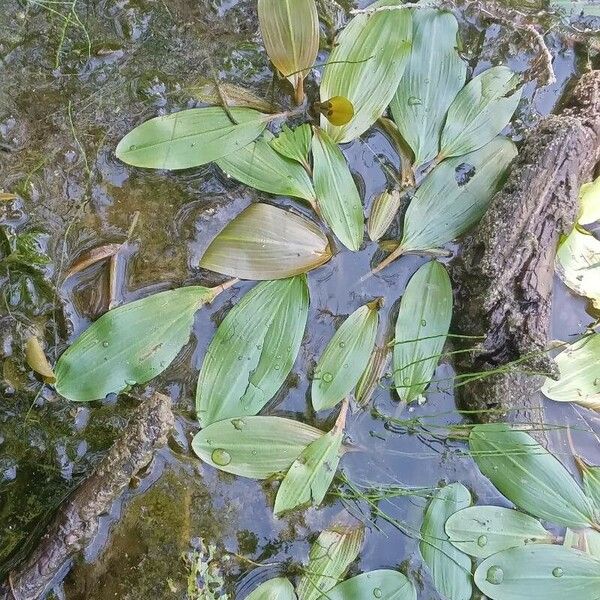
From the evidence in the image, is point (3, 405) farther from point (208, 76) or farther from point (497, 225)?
point (497, 225)

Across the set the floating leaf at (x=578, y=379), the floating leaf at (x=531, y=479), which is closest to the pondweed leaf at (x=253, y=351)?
the floating leaf at (x=531, y=479)

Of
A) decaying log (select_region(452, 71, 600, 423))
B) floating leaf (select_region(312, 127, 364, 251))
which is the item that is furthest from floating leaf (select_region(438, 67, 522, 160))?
floating leaf (select_region(312, 127, 364, 251))

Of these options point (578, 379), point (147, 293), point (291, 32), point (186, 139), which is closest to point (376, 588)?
point (578, 379)

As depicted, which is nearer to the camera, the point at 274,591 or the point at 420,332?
the point at 274,591

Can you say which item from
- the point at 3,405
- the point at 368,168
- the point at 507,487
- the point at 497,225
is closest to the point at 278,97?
the point at 368,168

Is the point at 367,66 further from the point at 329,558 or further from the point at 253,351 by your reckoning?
the point at 329,558

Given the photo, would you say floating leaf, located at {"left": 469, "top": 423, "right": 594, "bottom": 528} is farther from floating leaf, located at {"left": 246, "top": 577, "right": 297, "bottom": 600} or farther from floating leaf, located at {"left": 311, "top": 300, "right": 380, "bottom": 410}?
floating leaf, located at {"left": 246, "top": 577, "right": 297, "bottom": 600}

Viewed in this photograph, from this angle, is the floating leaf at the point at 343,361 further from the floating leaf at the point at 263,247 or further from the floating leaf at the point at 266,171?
the floating leaf at the point at 266,171
